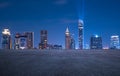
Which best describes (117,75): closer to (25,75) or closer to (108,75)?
(108,75)

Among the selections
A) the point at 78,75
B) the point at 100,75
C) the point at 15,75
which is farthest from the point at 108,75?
the point at 15,75

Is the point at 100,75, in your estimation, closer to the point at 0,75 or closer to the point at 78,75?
the point at 78,75

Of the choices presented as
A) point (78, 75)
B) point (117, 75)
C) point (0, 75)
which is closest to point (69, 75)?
point (78, 75)

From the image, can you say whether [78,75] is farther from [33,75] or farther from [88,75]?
[33,75]

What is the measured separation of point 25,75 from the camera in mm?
18875

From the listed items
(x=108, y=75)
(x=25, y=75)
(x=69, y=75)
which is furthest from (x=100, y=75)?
(x=25, y=75)

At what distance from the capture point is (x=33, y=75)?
19000 mm

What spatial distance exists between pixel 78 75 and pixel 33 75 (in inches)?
141

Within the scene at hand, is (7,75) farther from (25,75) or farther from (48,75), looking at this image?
(48,75)

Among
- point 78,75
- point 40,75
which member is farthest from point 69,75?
point 40,75

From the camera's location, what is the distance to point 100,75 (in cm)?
1931

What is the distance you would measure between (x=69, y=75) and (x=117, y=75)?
377 centimetres

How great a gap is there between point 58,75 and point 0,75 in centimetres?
445

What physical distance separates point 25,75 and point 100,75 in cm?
587
